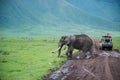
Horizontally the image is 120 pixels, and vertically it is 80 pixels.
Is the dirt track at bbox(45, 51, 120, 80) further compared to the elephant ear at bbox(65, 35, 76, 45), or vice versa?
the elephant ear at bbox(65, 35, 76, 45)

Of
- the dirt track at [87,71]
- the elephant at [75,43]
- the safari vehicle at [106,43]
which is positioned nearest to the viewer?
the dirt track at [87,71]

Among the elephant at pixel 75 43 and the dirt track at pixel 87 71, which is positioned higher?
the elephant at pixel 75 43

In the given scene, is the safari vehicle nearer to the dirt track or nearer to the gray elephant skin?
the gray elephant skin

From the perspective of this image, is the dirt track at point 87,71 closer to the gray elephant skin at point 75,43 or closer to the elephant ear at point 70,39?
the gray elephant skin at point 75,43

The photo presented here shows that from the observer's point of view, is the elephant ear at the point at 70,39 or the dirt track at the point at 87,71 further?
the elephant ear at the point at 70,39

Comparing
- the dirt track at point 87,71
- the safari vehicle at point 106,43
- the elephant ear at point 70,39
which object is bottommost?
the dirt track at point 87,71

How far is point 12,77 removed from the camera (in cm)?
909

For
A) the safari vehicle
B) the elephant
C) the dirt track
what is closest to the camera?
the dirt track

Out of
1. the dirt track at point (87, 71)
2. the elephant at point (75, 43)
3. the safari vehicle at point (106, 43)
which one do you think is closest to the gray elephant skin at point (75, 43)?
the elephant at point (75, 43)

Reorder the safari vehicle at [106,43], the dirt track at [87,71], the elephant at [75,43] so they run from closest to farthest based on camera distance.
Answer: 1. the dirt track at [87,71]
2. the elephant at [75,43]
3. the safari vehicle at [106,43]

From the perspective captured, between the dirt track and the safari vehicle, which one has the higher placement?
the safari vehicle

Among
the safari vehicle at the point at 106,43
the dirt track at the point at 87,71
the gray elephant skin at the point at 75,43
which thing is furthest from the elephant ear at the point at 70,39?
the safari vehicle at the point at 106,43

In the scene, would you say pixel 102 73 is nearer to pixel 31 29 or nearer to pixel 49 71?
pixel 49 71

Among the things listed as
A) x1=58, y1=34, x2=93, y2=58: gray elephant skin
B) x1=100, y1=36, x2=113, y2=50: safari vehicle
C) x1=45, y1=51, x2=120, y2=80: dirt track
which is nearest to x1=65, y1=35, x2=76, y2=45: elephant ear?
x1=58, y1=34, x2=93, y2=58: gray elephant skin
